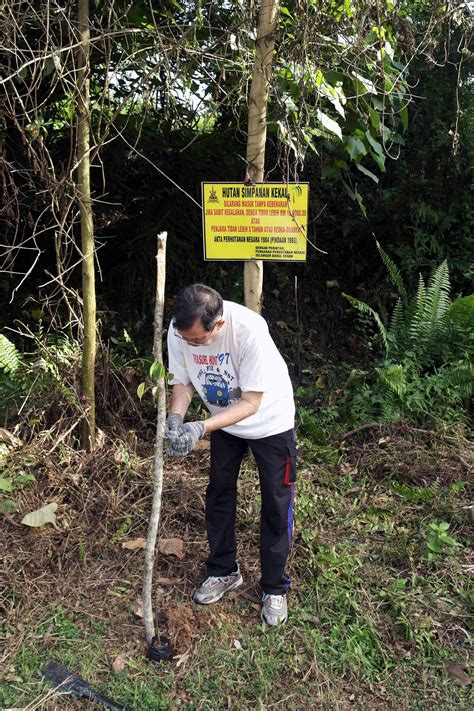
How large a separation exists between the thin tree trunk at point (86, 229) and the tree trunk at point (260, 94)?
900mm

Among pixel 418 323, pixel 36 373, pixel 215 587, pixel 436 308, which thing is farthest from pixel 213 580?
pixel 436 308

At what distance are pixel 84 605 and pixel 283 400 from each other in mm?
1418

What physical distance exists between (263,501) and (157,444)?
0.68 m

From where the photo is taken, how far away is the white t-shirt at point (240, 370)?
Answer: 248 cm

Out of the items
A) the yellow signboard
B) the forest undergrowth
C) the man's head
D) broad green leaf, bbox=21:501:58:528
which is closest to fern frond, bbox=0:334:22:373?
the forest undergrowth

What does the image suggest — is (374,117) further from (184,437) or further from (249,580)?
(249,580)

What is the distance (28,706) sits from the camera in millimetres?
2342

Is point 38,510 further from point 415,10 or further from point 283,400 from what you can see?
point 415,10

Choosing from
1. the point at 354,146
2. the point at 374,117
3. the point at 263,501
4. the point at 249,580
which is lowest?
the point at 249,580

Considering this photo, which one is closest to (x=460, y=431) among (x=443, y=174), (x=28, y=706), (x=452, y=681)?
(x=452, y=681)

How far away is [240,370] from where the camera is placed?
252 centimetres

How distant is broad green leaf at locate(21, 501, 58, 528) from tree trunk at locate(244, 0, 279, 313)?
1.77 metres

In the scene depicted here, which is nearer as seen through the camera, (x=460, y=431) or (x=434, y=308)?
(x=460, y=431)

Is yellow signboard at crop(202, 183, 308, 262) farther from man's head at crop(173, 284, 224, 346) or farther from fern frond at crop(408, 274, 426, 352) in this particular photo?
fern frond at crop(408, 274, 426, 352)
